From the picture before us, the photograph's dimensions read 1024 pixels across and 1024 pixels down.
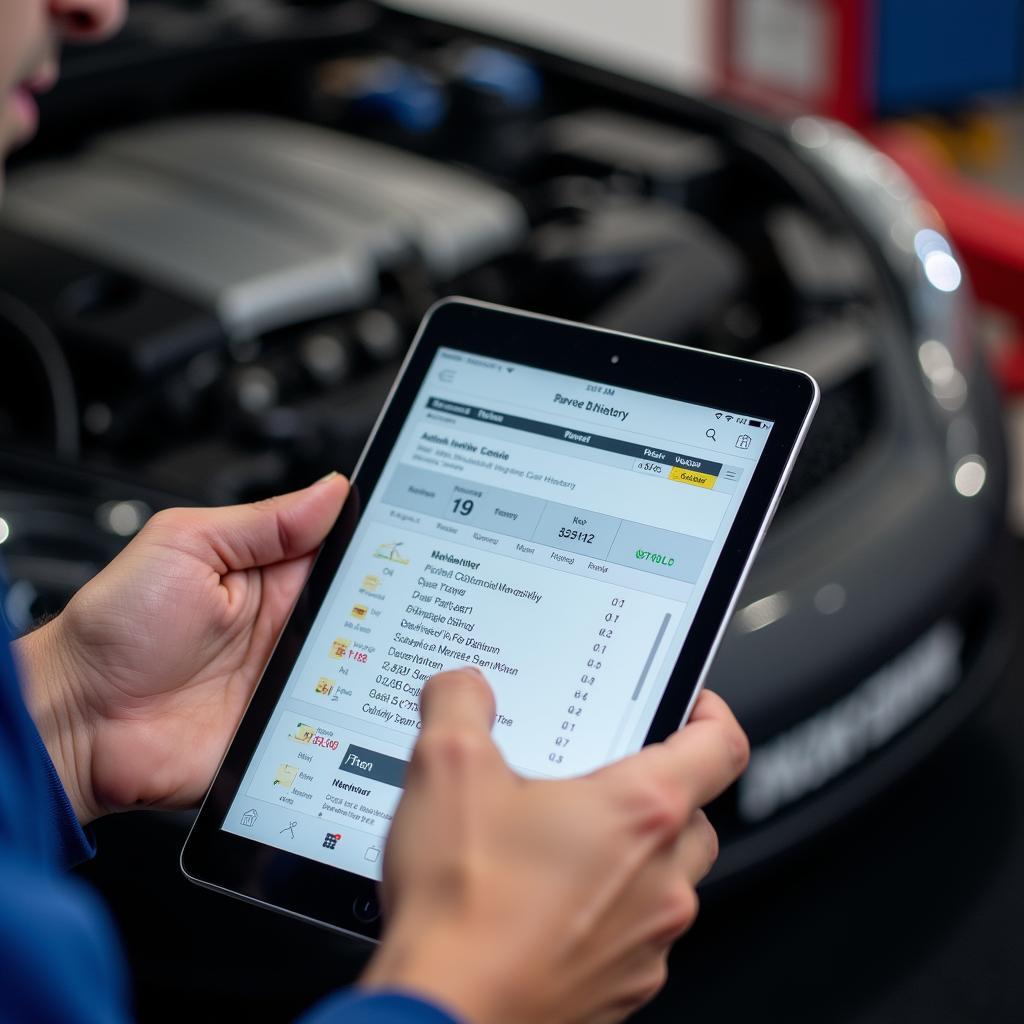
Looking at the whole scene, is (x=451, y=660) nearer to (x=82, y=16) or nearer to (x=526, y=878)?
(x=526, y=878)

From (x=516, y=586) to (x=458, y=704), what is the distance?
15cm

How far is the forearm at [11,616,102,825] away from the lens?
2.27 feet

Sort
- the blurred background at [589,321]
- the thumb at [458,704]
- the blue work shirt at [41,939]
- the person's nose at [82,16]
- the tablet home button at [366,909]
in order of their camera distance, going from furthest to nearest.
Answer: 1. the blurred background at [589,321]
2. the person's nose at [82,16]
3. the tablet home button at [366,909]
4. the thumb at [458,704]
5. the blue work shirt at [41,939]

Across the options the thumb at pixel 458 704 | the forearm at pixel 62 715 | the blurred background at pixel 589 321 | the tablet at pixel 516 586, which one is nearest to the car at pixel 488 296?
the blurred background at pixel 589 321

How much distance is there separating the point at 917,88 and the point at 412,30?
7.86ft

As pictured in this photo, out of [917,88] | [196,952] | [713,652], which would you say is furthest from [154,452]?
[917,88]

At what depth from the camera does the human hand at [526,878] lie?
433 mm

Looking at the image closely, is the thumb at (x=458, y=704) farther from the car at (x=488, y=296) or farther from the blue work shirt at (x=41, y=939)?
the car at (x=488, y=296)

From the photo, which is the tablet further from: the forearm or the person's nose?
the person's nose

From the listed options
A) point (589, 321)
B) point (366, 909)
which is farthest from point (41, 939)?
point (589, 321)

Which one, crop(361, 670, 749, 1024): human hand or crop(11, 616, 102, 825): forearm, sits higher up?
crop(361, 670, 749, 1024): human hand

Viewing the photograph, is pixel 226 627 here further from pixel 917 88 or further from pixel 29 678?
pixel 917 88

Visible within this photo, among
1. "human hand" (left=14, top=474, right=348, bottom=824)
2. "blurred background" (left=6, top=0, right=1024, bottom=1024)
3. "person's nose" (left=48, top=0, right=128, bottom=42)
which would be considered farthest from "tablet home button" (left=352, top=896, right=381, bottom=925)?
"person's nose" (left=48, top=0, right=128, bottom=42)

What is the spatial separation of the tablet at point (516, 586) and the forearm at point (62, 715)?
0.29 ft
